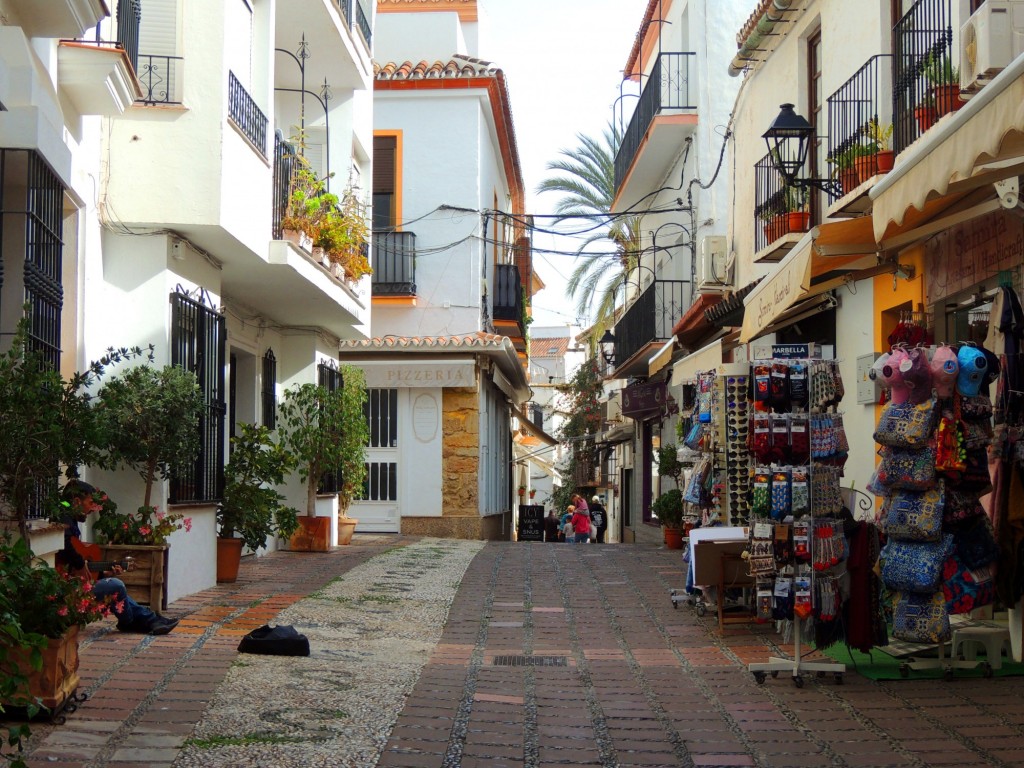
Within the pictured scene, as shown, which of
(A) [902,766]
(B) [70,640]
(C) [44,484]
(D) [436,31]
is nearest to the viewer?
(A) [902,766]

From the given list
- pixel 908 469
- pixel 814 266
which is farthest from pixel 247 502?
pixel 908 469

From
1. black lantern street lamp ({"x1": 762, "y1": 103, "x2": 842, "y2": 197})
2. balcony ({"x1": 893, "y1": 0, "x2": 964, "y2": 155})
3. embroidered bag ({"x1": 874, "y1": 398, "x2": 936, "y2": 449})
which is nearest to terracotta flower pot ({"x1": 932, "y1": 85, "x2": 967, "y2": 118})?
balcony ({"x1": 893, "y1": 0, "x2": 964, "y2": 155})

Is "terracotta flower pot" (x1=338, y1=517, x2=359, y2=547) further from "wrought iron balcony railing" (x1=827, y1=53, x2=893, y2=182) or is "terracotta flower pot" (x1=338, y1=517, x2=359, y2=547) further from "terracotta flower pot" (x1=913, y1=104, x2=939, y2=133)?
"terracotta flower pot" (x1=913, y1=104, x2=939, y2=133)

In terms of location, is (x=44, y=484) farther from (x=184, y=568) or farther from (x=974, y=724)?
(x=974, y=724)

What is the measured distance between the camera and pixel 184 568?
10.7m

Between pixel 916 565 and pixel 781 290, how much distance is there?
3308mm

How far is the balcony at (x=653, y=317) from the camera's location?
22.9 metres

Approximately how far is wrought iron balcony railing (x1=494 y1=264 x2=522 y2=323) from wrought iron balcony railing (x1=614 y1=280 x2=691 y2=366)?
8.56 feet

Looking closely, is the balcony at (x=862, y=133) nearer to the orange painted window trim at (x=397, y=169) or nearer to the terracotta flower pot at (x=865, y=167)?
the terracotta flower pot at (x=865, y=167)

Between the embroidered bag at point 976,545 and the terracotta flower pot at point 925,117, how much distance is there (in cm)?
419

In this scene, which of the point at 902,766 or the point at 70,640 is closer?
the point at 902,766

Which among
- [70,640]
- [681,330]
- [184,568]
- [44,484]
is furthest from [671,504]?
[70,640]

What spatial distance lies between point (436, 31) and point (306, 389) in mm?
12303

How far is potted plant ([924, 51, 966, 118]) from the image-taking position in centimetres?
975
